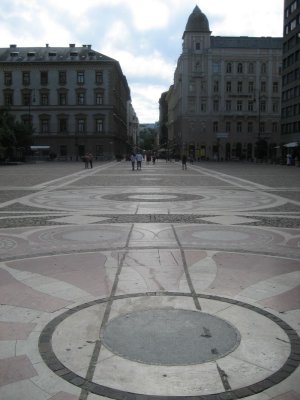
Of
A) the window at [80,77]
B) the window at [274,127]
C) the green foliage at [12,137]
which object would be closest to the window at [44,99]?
the window at [80,77]

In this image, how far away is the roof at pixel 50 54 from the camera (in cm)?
9269

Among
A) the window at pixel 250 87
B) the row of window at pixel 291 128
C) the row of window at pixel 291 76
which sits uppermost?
the window at pixel 250 87

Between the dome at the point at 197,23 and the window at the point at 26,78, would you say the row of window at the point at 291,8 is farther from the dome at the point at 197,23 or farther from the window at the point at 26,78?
the window at the point at 26,78

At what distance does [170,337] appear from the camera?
187 inches

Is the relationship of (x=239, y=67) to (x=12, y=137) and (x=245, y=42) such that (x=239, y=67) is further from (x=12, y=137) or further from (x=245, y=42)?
(x=12, y=137)

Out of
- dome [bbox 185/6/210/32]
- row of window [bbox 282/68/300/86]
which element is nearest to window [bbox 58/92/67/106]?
dome [bbox 185/6/210/32]

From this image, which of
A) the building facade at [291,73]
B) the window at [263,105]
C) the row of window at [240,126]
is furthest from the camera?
the row of window at [240,126]

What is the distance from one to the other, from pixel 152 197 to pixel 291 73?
6809 cm

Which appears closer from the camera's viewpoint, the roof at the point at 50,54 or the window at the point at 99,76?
the window at the point at 99,76

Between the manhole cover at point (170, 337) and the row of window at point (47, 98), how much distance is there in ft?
298

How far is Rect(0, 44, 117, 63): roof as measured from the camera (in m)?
92.7

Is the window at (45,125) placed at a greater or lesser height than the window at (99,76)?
lesser

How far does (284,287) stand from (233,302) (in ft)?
3.41

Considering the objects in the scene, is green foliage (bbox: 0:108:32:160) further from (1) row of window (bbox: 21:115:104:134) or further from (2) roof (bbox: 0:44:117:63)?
(2) roof (bbox: 0:44:117:63)
